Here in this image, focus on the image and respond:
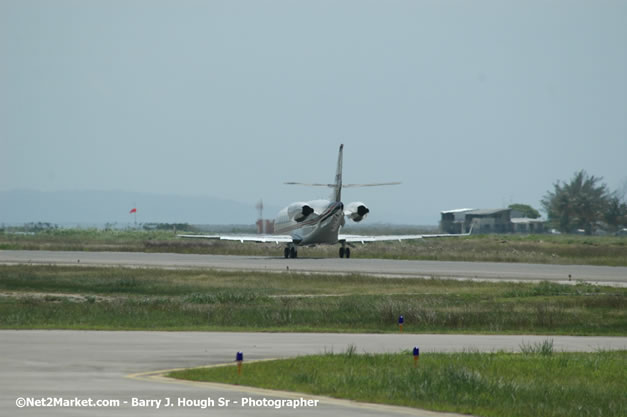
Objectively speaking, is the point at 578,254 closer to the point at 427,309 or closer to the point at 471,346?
the point at 427,309

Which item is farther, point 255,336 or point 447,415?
point 255,336

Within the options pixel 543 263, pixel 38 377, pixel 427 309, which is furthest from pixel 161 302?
pixel 543 263

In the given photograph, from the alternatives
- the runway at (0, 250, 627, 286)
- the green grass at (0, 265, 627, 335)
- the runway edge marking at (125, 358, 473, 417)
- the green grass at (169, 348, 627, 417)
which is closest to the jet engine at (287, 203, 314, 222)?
the runway at (0, 250, 627, 286)

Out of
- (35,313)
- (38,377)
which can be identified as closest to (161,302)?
(35,313)

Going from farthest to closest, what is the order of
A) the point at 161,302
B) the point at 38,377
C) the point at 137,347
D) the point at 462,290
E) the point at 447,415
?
1. the point at 462,290
2. the point at 161,302
3. the point at 137,347
4. the point at 38,377
5. the point at 447,415

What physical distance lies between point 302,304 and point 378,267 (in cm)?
3213

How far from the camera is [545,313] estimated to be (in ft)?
135

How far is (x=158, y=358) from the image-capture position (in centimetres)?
2427

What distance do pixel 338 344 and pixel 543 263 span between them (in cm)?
5916

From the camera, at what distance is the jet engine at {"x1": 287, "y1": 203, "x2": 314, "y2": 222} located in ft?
298

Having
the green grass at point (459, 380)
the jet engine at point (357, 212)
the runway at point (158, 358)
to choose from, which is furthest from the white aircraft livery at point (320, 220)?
the green grass at point (459, 380)

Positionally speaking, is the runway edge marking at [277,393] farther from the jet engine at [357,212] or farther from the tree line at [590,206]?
the tree line at [590,206]

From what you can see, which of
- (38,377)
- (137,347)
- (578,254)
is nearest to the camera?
(38,377)

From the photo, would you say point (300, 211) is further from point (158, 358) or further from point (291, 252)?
point (158, 358)
